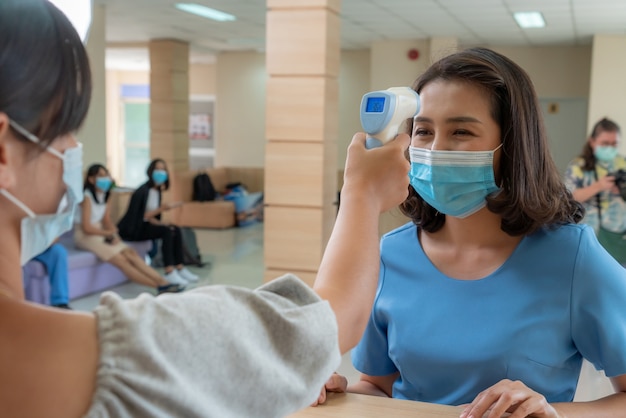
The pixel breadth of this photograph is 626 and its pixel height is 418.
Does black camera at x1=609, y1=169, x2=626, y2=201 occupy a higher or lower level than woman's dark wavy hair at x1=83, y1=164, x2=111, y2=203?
higher

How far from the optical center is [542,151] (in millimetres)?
1680

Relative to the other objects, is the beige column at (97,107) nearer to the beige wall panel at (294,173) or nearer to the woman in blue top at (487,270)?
the beige wall panel at (294,173)

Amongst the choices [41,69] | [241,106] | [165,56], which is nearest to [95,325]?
Result: [41,69]

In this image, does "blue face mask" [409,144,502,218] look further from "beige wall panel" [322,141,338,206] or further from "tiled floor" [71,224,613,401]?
"beige wall panel" [322,141,338,206]

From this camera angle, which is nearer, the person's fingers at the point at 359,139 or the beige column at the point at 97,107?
the person's fingers at the point at 359,139

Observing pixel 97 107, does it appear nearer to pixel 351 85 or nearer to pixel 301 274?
pixel 301 274

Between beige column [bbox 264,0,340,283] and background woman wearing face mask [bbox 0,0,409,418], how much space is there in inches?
167

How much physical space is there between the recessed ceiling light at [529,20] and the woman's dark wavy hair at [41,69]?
28.9 ft

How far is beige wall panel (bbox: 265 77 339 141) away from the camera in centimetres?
A: 499

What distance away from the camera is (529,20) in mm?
9312

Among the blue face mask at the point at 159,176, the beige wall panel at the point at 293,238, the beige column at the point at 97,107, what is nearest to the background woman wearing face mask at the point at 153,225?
the blue face mask at the point at 159,176

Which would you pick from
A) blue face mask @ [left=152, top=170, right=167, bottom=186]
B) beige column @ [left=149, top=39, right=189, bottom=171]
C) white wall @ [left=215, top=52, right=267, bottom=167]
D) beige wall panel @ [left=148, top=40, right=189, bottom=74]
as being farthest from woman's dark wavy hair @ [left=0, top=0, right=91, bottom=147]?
white wall @ [left=215, top=52, right=267, bottom=167]

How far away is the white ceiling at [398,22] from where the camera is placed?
8312 mm

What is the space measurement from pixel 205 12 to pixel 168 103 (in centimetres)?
284
